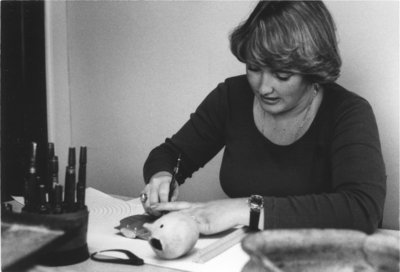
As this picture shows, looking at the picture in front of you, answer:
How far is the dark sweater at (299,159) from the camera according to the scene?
2.44ft

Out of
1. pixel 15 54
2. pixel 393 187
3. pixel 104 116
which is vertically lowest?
pixel 393 187

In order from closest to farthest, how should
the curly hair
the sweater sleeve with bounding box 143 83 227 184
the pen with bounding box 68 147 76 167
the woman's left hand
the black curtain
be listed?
1. the pen with bounding box 68 147 76 167
2. the woman's left hand
3. the curly hair
4. the sweater sleeve with bounding box 143 83 227 184
5. the black curtain

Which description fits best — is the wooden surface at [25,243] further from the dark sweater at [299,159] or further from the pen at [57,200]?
the dark sweater at [299,159]

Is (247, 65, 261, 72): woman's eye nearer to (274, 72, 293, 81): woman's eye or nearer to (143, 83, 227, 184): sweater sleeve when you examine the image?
(274, 72, 293, 81): woman's eye

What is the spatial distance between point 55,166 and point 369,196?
1.60 ft

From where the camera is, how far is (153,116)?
1.29m

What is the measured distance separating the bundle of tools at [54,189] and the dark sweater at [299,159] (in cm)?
29

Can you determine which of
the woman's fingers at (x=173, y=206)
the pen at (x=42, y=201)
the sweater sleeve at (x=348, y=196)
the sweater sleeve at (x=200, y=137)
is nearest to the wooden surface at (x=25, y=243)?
the pen at (x=42, y=201)

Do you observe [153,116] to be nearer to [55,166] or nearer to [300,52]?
[300,52]

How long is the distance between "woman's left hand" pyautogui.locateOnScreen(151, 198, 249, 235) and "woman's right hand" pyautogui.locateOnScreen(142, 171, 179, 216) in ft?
0.18

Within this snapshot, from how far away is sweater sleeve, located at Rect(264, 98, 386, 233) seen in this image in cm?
73

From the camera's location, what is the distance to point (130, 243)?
707 millimetres

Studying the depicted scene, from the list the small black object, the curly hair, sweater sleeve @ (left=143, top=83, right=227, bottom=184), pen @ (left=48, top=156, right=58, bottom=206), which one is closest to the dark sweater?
sweater sleeve @ (left=143, top=83, right=227, bottom=184)

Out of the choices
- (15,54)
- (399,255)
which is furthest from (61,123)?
(399,255)
